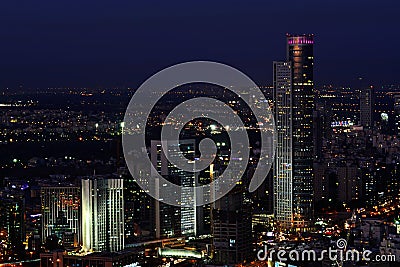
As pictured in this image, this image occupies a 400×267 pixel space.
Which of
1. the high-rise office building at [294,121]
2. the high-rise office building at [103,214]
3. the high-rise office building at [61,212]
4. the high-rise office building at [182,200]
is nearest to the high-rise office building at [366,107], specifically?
the high-rise office building at [294,121]

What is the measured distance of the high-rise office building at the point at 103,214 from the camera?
8.95 m

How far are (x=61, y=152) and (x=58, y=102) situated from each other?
970 mm

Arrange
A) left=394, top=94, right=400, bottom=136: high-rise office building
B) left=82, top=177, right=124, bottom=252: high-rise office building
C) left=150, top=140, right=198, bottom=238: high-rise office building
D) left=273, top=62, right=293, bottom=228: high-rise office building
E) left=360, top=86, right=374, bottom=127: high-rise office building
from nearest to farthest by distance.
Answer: left=82, top=177, right=124, bottom=252: high-rise office building < left=150, top=140, right=198, bottom=238: high-rise office building < left=273, top=62, right=293, bottom=228: high-rise office building < left=394, top=94, right=400, bottom=136: high-rise office building < left=360, top=86, right=374, bottom=127: high-rise office building

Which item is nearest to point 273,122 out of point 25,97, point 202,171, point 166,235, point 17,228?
point 202,171

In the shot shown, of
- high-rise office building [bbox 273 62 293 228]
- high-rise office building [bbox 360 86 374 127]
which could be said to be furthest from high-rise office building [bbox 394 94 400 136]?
high-rise office building [bbox 273 62 293 228]

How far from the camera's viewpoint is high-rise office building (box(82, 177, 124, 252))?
8945 millimetres

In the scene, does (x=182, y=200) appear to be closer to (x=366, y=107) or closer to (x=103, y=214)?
(x=103, y=214)

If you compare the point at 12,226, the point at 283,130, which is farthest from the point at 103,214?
the point at 283,130

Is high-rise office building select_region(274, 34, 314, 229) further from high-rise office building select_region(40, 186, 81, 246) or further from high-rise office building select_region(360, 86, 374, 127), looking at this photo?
high-rise office building select_region(360, 86, 374, 127)

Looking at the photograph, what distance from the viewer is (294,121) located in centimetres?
1151

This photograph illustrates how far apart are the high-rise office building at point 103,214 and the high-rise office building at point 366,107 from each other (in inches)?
353

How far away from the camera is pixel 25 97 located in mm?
14188

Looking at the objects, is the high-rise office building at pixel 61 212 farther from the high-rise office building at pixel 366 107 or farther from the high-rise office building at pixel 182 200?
the high-rise office building at pixel 366 107

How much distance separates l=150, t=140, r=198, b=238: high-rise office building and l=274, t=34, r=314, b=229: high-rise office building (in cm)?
118
